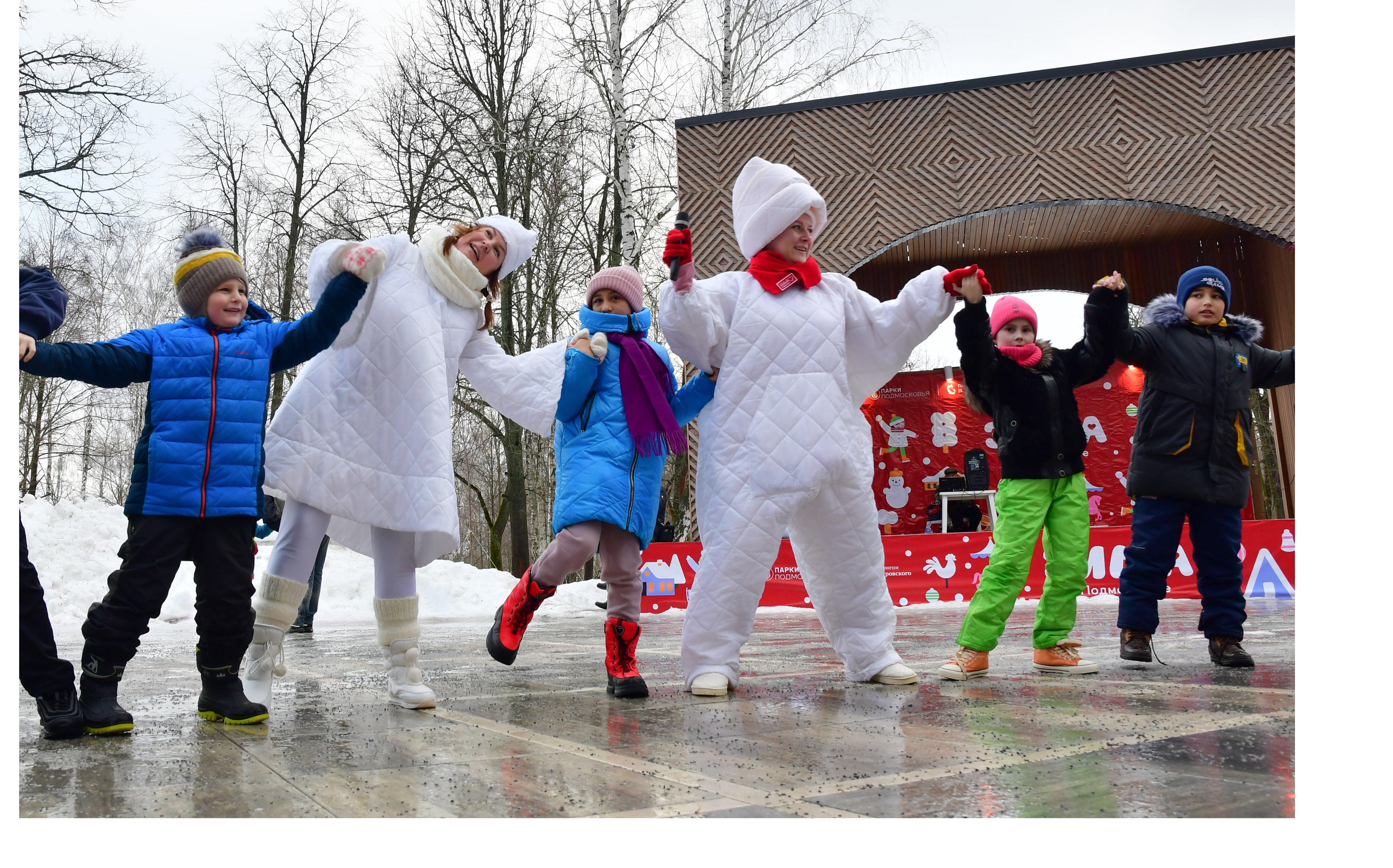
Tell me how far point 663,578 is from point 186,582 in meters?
4.89

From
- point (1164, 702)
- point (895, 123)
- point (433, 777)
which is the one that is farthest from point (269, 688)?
point (895, 123)

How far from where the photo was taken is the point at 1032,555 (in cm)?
401

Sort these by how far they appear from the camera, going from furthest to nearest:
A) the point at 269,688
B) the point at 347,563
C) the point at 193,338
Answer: the point at 347,563 < the point at 269,688 < the point at 193,338

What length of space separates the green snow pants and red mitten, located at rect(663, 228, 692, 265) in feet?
5.37

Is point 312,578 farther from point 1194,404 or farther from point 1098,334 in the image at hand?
point 1194,404

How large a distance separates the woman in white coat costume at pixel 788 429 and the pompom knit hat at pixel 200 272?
145 cm

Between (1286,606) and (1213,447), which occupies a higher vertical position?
(1213,447)

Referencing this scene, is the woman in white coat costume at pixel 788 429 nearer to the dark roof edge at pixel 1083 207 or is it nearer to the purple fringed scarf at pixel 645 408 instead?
the purple fringed scarf at pixel 645 408

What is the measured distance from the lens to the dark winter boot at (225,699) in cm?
282

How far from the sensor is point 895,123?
1367 cm

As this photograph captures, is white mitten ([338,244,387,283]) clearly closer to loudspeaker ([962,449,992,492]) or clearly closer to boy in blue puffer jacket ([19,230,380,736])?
boy in blue puffer jacket ([19,230,380,736])

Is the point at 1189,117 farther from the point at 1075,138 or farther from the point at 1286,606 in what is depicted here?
the point at 1286,606

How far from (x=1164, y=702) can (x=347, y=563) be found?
10.5 metres

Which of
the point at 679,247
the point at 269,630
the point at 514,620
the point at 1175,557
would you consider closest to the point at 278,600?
the point at 269,630
